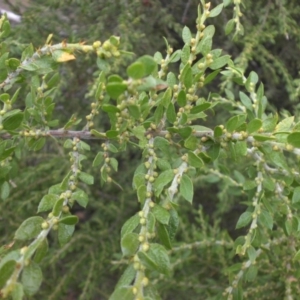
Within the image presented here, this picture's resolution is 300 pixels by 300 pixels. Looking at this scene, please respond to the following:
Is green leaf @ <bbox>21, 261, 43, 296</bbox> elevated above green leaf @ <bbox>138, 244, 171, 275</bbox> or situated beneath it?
elevated above

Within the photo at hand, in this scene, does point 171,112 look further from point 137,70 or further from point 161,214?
point 137,70

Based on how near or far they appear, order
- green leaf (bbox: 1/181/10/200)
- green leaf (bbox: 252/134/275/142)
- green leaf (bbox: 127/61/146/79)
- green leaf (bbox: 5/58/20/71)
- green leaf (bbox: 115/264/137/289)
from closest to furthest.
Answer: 1. green leaf (bbox: 127/61/146/79)
2. green leaf (bbox: 115/264/137/289)
3. green leaf (bbox: 252/134/275/142)
4. green leaf (bbox: 5/58/20/71)
5. green leaf (bbox: 1/181/10/200)

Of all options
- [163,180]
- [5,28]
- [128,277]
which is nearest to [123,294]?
[128,277]

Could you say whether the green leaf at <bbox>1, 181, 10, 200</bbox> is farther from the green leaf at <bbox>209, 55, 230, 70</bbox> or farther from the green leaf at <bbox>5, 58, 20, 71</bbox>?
the green leaf at <bbox>209, 55, 230, 70</bbox>

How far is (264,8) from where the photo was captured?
6.22 feet

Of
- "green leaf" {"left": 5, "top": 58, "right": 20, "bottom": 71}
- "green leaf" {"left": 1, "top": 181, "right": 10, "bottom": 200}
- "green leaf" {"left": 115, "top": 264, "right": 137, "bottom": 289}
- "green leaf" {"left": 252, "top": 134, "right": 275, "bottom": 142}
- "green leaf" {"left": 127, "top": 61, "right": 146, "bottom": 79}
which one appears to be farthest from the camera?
"green leaf" {"left": 1, "top": 181, "right": 10, "bottom": 200}

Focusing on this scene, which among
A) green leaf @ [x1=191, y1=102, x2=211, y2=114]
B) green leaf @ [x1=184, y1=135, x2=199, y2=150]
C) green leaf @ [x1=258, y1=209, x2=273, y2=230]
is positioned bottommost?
green leaf @ [x1=258, y1=209, x2=273, y2=230]

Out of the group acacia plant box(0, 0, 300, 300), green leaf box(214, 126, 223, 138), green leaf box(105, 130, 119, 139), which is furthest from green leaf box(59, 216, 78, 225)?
green leaf box(214, 126, 223, 138)

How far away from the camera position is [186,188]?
851 millimetres

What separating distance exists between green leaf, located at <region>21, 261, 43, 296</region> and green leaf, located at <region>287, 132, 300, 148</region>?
0.46 meters

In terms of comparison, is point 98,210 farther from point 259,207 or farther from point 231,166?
point 259,207

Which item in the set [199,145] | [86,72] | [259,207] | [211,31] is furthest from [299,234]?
[86,72]

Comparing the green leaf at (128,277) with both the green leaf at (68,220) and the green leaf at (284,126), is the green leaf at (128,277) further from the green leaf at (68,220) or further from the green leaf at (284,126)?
the green leaf at (284,126)

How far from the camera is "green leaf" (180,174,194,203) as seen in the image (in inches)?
33.1
